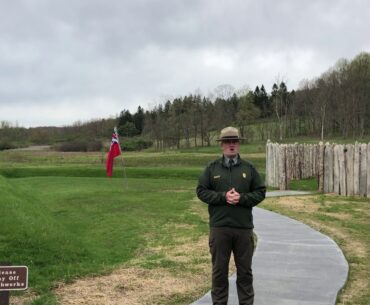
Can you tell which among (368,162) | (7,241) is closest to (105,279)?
(7,241)

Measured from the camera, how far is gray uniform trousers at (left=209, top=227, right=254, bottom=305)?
541cm

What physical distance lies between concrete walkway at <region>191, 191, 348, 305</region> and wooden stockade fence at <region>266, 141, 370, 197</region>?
806 cm

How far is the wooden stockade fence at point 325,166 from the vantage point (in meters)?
18.7

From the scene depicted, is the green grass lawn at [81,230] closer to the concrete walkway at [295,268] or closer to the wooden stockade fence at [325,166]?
the concrete walkway at [295,268]

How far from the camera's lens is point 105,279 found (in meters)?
7.44

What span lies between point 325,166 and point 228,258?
15.8m

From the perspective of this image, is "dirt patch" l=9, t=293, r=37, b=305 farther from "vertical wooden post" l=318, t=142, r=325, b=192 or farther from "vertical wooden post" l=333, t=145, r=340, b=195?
"vertical wooden post" l=318, t=142, r=325, b=192

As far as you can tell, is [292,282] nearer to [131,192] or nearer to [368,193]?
[368,193]

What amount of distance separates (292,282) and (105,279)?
270cm

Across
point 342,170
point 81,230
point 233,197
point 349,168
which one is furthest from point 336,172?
point 233,197

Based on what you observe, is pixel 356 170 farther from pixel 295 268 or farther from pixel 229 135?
pixel 229 135

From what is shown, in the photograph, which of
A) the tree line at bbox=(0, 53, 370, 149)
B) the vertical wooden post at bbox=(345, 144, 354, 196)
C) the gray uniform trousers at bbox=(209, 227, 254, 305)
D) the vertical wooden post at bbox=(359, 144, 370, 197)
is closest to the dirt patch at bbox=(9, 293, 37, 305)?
the gray uniform trousers at bbox=(209, 227, 254, 305)

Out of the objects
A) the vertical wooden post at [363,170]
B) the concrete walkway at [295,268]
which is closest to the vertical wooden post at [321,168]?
the vertical wooden post at [363,170]

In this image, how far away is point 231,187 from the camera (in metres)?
5.36
